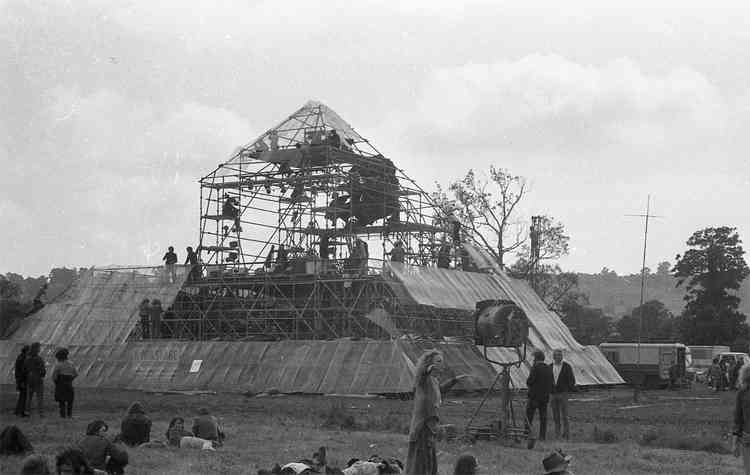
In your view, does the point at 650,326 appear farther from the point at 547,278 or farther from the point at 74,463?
the point at 74,463

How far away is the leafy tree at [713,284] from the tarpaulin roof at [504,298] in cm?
4034

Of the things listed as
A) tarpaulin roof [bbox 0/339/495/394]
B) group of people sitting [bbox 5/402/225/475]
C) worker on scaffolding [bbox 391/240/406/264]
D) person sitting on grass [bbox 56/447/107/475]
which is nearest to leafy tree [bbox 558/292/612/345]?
worker on scaffolding [bbox 391/240/406/264]

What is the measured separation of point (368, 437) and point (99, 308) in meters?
29.2

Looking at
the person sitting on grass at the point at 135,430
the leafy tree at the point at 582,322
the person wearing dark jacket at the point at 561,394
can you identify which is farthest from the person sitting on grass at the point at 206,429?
the leafy tree at the point at 582,322

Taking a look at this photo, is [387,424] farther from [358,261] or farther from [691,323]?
[691,323]

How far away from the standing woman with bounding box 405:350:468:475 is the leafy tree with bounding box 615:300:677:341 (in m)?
83.6

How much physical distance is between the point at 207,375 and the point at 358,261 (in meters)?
7.66

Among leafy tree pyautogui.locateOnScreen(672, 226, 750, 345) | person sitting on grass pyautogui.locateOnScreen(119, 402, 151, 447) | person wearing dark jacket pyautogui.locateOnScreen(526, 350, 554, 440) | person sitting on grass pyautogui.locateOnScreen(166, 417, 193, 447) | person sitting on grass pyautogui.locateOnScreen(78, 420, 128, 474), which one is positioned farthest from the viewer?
leafy tree pyautogui.locateOnScreen(672, 226, 750, 345)

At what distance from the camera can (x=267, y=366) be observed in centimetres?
4097

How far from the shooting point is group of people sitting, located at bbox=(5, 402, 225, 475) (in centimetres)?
1402

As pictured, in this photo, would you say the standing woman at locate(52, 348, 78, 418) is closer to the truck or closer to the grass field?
the grass field

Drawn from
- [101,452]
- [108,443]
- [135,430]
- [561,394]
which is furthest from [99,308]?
[101,452]

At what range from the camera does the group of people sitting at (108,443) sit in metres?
14.0

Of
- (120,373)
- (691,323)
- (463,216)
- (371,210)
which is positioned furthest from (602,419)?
(691,323)
